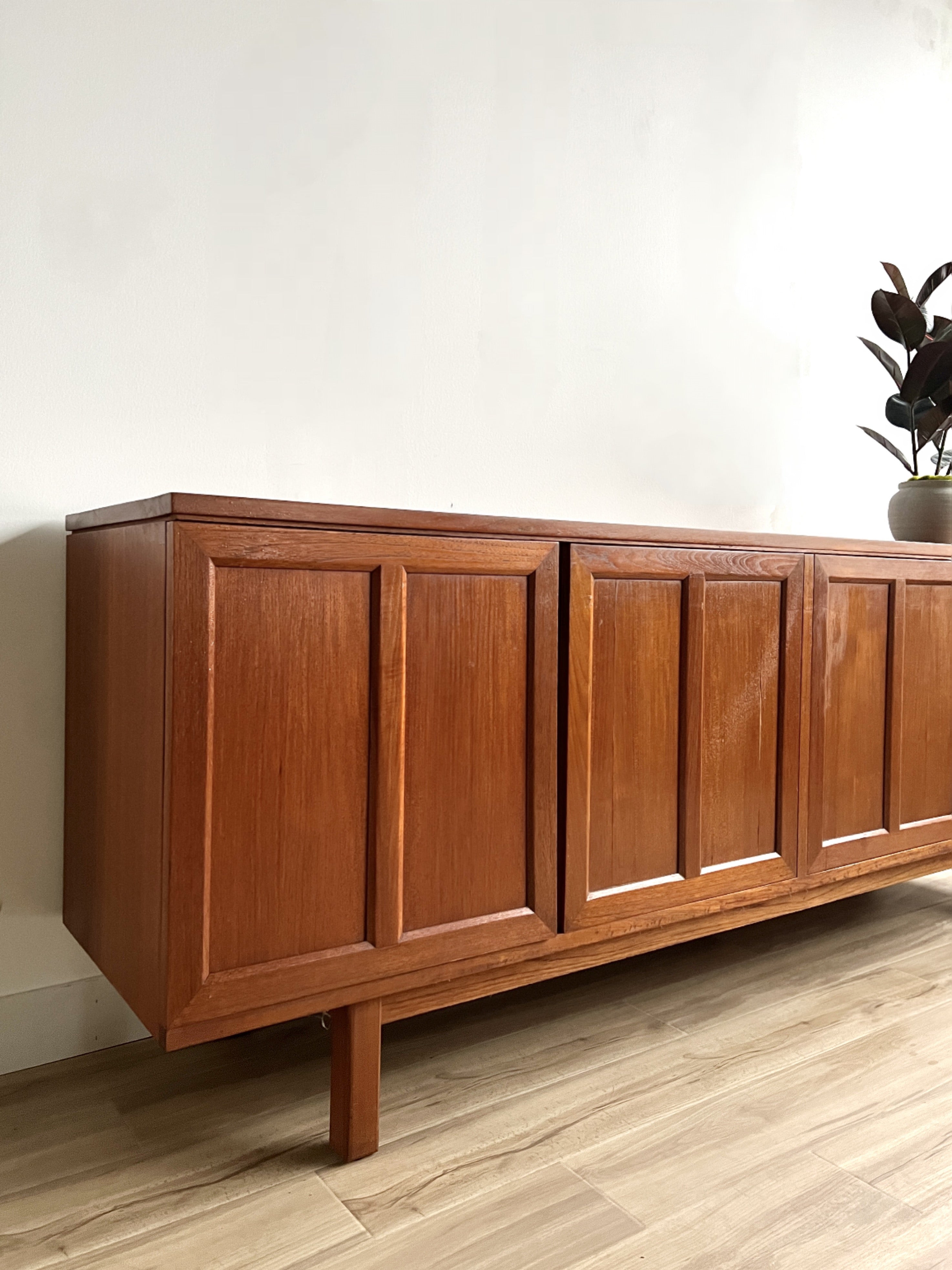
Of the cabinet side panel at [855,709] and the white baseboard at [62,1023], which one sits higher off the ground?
the cabinet side panel at [855,709]

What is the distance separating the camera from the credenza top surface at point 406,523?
0.94 m

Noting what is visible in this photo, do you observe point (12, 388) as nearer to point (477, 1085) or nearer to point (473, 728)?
point (473, 728)

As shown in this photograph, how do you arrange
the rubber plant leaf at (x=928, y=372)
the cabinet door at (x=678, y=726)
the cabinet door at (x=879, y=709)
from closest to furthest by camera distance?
the cabinet door at (x=678, y=726) → the cabinet door at (x=879, y=709) → the rubber plant leaf at (x=928, y=372)

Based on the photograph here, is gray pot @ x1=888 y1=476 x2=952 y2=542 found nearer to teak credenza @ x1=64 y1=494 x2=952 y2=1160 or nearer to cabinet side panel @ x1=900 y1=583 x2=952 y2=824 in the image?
cabinet side panel @ x1=900 y1=583 x2=952 y2=824

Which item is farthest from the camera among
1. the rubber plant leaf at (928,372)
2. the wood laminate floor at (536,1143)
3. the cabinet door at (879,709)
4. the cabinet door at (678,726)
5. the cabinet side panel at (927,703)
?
the rubber plant leaf at (928,372)

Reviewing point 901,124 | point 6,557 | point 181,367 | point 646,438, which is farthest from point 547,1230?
point 901,124

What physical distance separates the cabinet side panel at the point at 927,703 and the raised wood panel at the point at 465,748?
849 millimetres

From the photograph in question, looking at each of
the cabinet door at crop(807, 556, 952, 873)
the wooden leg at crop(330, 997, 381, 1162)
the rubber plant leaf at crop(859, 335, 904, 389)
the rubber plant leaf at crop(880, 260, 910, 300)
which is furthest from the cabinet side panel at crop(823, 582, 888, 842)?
the wooden leg at crop(330, 997, 381, 1162)

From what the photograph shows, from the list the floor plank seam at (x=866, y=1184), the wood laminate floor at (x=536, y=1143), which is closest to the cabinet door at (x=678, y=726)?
the wood laminate floor at (x=536, y=1143)

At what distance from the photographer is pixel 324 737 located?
1.03 meters

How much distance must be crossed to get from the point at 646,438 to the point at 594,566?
80cm

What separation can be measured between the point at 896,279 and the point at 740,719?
1138 millimetres

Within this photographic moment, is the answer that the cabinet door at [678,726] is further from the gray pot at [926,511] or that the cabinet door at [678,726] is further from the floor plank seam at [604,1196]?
the gray pot at [926,511]

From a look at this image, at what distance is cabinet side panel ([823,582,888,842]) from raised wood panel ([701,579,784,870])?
0.14 m
